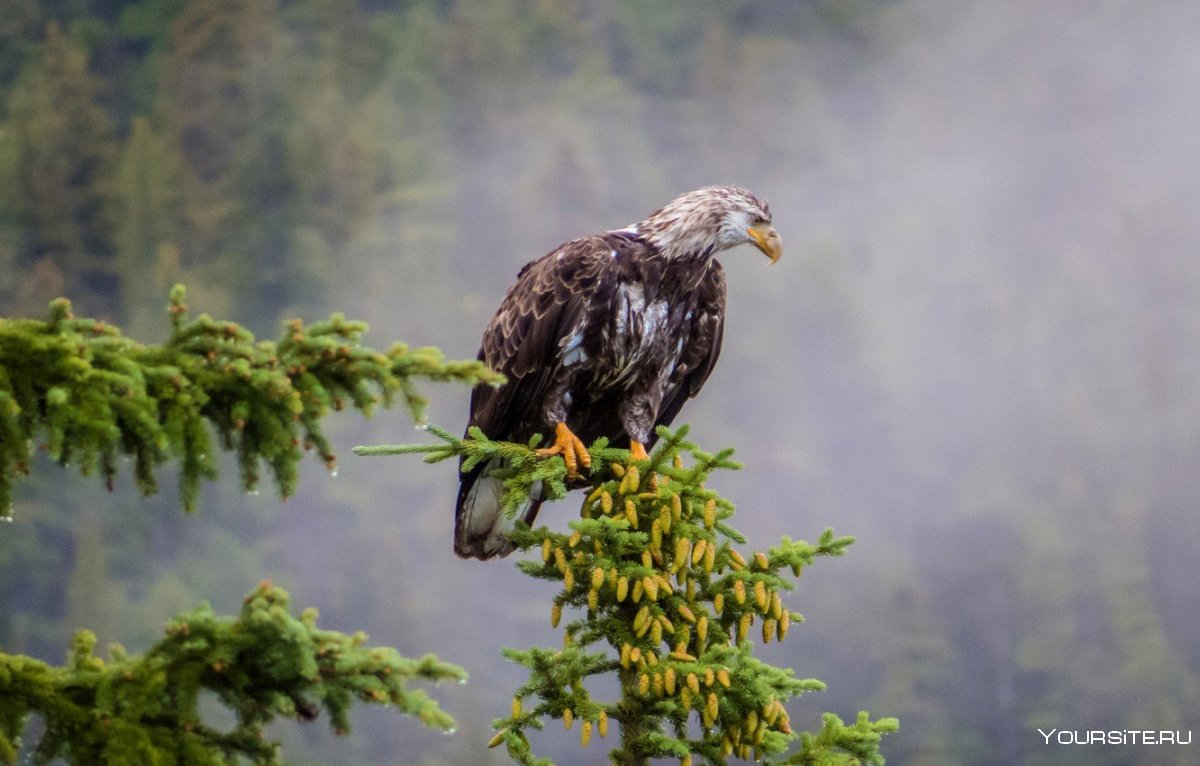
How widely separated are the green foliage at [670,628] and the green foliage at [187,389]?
5.12 ft

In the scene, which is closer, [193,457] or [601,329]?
[193,457]

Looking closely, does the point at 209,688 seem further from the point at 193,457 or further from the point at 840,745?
the point at 840,745

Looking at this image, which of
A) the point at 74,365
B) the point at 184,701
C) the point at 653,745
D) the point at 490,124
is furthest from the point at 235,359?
the point at 490,124

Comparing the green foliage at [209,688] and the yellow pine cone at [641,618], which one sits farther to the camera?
the yellow pine cone at [641,618]

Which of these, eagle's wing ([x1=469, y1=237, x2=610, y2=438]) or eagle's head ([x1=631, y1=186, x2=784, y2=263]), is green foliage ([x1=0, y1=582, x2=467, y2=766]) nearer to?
eagle's wing ([x1=469, y1=237, x2=610, y2=438])

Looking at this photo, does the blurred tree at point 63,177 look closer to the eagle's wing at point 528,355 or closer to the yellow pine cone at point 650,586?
the eagle's wing at point 528,355

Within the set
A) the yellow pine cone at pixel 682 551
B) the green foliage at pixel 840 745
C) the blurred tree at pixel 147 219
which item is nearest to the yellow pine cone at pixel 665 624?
the yellow pine cone at pixel 682 551

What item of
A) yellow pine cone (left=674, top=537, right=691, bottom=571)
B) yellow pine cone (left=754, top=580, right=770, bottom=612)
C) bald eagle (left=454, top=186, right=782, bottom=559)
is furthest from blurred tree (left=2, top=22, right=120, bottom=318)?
yellow pine cone (left=754, top=580, right=770, bottom=612)

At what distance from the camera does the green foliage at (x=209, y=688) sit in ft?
9.06

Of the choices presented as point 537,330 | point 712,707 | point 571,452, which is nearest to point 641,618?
point 712,707

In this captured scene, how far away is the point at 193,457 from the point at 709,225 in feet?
12.2

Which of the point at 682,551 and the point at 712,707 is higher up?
the point at 682,551

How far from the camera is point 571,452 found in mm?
5801

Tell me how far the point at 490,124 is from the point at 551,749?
3603 cm
